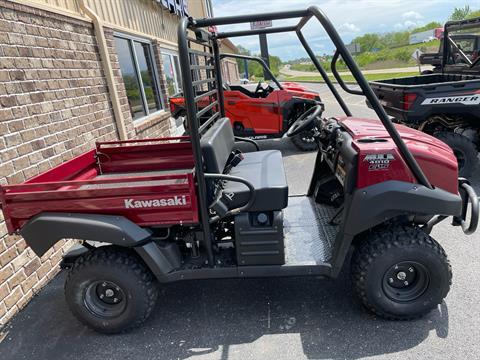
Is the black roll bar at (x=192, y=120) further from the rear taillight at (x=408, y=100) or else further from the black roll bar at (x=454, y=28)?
the black roll bar at (x=454, y=28)

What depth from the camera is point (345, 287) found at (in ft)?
9.31

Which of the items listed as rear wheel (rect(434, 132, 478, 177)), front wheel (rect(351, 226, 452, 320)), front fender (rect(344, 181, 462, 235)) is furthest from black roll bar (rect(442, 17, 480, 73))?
front wheel (rect(351, 226, 452, 320))

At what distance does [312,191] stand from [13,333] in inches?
103

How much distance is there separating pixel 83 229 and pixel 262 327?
4.33ft

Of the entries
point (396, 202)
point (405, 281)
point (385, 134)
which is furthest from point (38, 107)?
point (405, 281)

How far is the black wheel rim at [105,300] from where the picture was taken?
8.33 ft

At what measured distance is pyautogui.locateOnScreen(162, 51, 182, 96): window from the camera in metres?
8.39

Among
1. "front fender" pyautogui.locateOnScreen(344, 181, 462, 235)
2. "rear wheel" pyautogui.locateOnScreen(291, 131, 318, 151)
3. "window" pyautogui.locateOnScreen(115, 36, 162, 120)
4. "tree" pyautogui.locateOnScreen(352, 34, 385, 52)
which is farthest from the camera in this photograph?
"tree" pyautogui.locateOnScreen(352, 34, 385, 52)

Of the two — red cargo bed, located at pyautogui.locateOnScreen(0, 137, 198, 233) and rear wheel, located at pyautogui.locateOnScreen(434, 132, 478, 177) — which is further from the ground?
red cargo bed, located at pyautogui.locateOnScreen(0, 137, 198, 233)

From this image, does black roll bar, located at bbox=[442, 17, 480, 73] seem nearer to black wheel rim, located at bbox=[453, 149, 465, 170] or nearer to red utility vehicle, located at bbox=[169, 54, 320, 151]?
black wheel rim, located at bbox=[453, 149, 465, 170]

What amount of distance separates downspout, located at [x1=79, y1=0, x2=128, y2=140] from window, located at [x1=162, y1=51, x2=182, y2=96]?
11.1 feet

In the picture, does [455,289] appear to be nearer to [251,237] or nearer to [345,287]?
[345,287]

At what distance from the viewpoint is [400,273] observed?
7.91ft

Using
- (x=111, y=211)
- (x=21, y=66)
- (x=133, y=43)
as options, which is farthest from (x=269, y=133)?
(x=111, y=211)
